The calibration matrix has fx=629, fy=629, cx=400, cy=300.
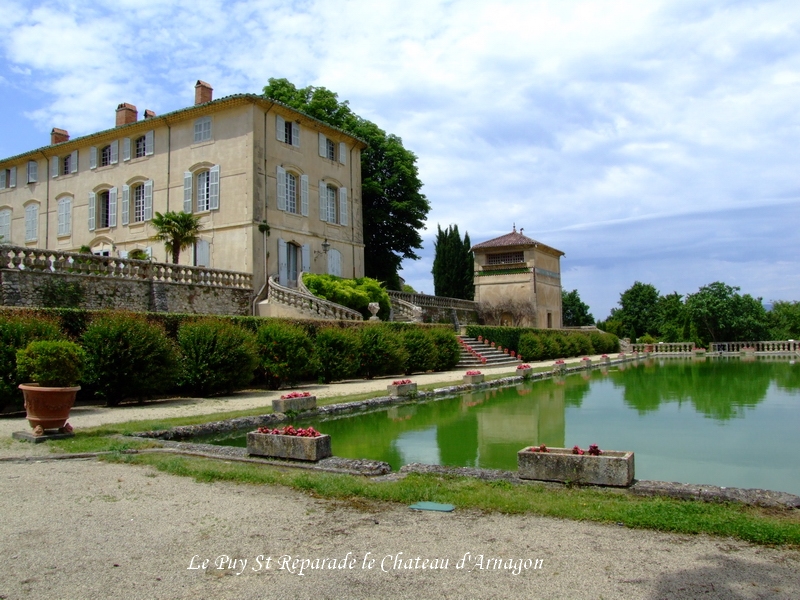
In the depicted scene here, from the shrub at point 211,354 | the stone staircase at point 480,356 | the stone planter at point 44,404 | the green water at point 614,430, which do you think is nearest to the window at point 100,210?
the stone staircase at point 480,356

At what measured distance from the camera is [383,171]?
37750 mm

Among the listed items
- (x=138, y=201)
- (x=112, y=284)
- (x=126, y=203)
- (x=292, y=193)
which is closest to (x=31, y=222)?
(x=126, y=203)

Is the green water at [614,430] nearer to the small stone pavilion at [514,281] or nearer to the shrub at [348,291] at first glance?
the shrub at [348,291]

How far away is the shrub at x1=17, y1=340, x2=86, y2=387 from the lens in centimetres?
842

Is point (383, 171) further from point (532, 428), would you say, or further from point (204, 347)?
point (532, 428)

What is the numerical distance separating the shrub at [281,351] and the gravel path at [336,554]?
35.4ft

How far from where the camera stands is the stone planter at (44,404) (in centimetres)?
845

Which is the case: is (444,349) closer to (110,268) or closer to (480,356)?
(480,356)

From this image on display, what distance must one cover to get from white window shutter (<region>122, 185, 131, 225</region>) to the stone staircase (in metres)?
16.9

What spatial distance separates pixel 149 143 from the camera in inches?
1147

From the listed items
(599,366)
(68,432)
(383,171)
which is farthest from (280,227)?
(68,432)

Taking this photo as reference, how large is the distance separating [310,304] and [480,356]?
8.94 metres

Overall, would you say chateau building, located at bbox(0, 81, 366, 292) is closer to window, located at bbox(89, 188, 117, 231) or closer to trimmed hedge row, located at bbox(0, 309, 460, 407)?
window, located at bbox(89, 188, 117, 231)

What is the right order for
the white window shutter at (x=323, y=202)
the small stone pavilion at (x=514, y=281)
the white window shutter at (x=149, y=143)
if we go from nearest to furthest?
1. the white window shutter at (x=149, y=143)
2. the white window shutter at (x=323, y=202)
3. the small stone pavilion at (x=514, y=281)
